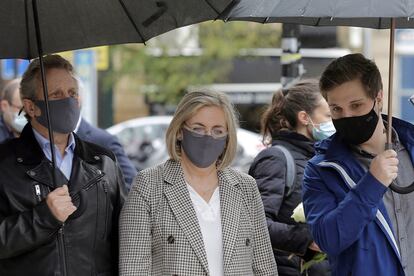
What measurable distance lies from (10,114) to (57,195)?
13.7 feet

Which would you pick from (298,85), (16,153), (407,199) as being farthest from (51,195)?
(298,85)

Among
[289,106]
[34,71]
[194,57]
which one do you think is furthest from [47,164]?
[194,57]

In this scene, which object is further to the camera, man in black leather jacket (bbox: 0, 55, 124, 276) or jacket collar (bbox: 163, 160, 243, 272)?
jacket collar (bbox: 163, 160, 243, 272)

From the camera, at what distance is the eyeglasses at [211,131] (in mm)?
4402

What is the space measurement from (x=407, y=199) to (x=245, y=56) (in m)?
19.9

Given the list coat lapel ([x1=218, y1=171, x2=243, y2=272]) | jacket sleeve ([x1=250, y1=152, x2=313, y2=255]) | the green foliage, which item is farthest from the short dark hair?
the green foliage

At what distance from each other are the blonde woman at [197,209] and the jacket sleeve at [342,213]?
13.9 inches

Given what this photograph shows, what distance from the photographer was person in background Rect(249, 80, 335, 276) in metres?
5.21

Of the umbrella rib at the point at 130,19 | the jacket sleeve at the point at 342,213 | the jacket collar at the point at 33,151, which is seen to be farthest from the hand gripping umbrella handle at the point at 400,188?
the jacket collar at the point at 33,151

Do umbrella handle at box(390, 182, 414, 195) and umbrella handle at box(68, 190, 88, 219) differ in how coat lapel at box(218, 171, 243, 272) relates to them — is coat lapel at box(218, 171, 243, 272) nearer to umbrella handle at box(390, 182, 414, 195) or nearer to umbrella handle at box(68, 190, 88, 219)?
umbrella handle at box(68, 190, 88, 219)

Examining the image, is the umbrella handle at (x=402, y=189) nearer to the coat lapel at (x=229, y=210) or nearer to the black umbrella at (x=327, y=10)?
the black umbrella at (x=327, y=10)

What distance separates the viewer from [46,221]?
13.5 feet

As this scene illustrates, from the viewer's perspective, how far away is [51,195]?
13.5 feet

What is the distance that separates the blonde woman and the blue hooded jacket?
330mm
